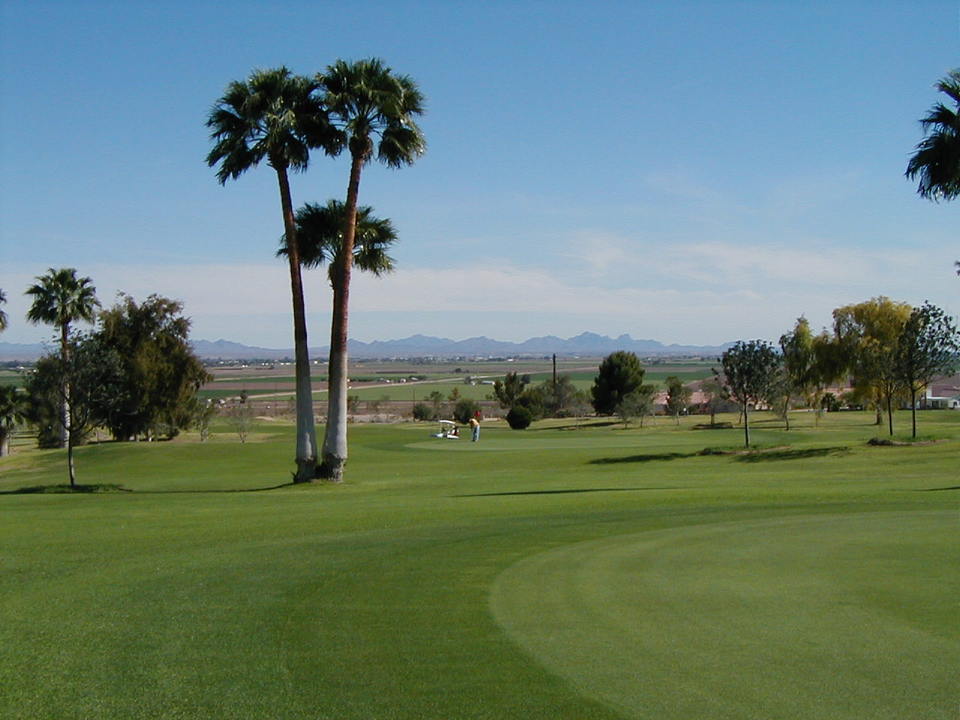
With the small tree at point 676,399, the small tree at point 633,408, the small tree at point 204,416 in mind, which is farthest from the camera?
the small tree at point 676,399

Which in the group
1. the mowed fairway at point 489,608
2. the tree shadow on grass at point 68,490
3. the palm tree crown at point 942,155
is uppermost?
the palm tree crown at point 942,155

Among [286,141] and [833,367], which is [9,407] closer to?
[286,141]

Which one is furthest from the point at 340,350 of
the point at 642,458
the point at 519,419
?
Result: the point at 519,419

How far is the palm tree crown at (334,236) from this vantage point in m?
30.5

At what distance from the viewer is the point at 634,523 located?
17.0 meters

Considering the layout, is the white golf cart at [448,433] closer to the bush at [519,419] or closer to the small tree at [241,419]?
the bush at [519,419]

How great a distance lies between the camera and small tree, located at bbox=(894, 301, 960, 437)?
36.8 metres

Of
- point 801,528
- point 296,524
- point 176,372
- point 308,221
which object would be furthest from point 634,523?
point 176,372

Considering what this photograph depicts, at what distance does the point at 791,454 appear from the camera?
35.6 metres

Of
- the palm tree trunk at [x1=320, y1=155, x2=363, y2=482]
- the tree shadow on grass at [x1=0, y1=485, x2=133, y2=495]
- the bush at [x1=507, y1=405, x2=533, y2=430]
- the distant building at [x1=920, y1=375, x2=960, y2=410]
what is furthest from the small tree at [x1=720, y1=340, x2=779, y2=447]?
the bush at [x1=507, y1=405, x2=533, y2=430]

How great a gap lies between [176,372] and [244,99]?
3658cm

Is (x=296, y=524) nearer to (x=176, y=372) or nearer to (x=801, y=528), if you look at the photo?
(x=801, y=528)

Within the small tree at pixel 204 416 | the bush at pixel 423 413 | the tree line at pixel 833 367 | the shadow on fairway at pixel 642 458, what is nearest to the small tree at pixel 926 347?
the tree line at pixel 833 367

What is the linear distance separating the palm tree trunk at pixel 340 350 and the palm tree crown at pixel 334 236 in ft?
2.81
